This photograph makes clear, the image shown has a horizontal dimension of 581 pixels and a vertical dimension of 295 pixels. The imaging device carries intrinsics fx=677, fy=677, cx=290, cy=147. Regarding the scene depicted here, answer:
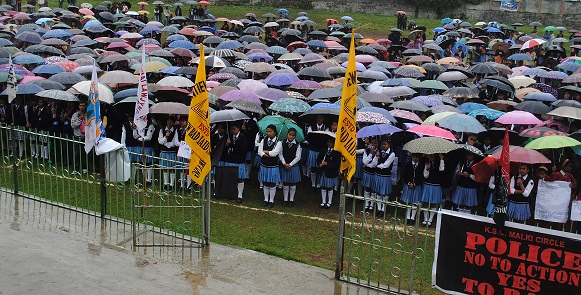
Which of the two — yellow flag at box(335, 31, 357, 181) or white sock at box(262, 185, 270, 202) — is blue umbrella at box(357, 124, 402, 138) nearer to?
white sock at box(262, 185, 270, 202)

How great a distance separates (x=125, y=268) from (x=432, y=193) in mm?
5470

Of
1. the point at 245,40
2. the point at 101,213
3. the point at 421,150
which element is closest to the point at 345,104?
the point at 421,150

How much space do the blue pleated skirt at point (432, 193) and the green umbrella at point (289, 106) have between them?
294 cm

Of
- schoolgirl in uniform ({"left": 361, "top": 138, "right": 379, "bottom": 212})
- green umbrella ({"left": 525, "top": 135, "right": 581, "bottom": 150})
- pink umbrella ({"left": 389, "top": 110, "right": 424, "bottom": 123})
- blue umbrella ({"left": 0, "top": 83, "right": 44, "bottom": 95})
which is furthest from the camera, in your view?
blue umbrella ({"left": 0, "top": 83, "right": 44, "bottom": 95})

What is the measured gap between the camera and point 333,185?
12484 millimetres

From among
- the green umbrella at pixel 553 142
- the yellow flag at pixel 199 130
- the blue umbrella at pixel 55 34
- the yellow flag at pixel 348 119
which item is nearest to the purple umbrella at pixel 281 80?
the green umbrella at pixel 553 142

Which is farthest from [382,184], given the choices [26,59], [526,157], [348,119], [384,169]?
[26,59]

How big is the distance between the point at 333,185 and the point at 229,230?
255 centimetres

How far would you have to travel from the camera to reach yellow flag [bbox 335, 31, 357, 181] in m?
8.46

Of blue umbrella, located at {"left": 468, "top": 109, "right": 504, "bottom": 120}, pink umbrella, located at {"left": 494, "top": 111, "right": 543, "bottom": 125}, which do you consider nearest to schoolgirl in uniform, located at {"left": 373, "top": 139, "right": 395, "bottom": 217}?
pink umbrella, located at {"left": 494, "top": 111, "right": 543, "bottom": 125}

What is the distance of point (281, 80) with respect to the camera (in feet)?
53.0

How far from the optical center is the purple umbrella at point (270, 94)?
14.4 m

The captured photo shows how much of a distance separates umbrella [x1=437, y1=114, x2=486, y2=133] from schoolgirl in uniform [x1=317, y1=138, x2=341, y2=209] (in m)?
2.03

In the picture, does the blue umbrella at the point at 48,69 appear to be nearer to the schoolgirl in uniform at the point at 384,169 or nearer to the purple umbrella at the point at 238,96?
the purple umbrella at the point at 238,96
